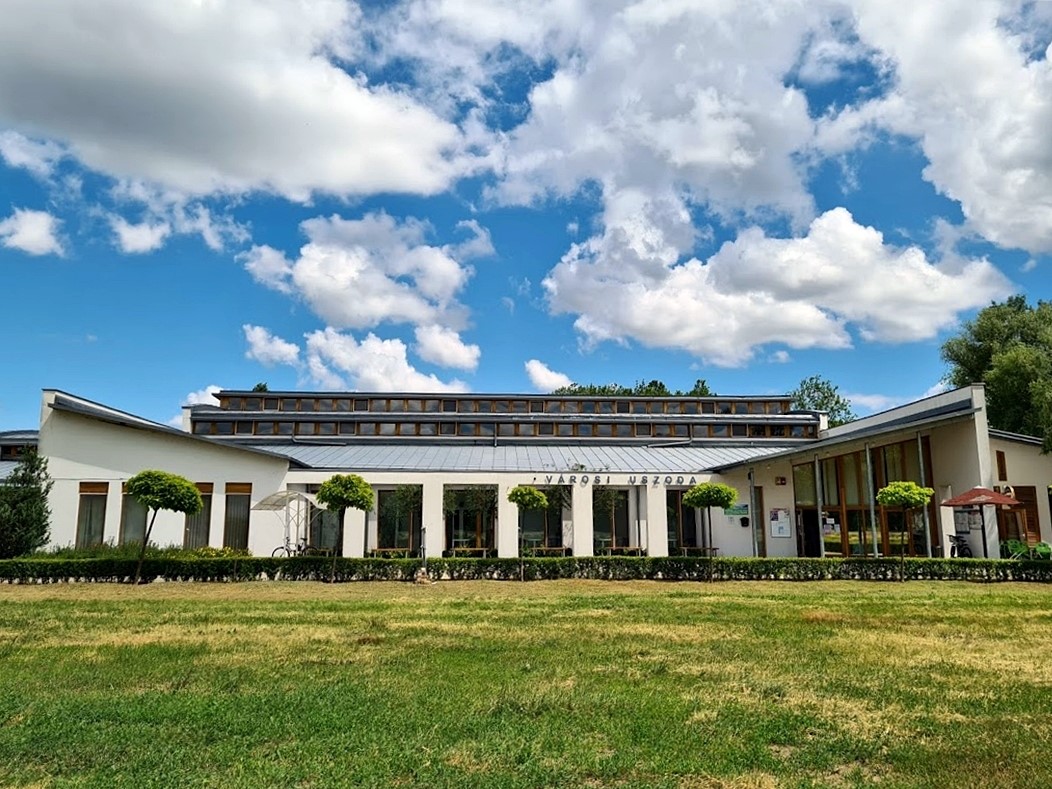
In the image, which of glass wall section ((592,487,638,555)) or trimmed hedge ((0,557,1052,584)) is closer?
trimmed hedge ((0,557,1052,584))

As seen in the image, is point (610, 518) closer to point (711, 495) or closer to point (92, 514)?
point (711, 495)

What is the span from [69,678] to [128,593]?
10346 mm

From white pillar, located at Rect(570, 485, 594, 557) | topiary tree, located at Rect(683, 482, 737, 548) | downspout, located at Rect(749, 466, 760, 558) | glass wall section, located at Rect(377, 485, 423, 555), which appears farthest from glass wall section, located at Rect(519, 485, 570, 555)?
topiary tree, located at Rect(683, 482, 737, 548)

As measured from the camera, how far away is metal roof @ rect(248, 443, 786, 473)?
29234 millimetres

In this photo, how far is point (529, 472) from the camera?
2850 centimetres

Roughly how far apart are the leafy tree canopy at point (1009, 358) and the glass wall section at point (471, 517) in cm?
2018

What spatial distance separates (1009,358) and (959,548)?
18389 millimetres

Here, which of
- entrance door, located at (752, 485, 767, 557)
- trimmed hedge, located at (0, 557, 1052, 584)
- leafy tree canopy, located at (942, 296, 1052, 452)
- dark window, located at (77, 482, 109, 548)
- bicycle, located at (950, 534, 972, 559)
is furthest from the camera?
leafy tree canopy, located at (942, 296, 1052, 452)

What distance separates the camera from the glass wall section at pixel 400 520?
28.8 meters

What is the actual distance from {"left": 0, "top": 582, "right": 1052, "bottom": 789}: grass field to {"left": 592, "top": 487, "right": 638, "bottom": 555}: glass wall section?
628 inches

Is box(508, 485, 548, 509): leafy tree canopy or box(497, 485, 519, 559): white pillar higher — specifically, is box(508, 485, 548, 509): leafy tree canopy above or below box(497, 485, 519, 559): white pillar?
above

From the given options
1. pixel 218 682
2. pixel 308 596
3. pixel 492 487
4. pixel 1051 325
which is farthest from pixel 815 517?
pixel 218 682

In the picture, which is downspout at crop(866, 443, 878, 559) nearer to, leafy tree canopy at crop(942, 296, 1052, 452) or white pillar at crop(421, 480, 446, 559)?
leafy tree canopy at crop(942, 296, 1052, 452)

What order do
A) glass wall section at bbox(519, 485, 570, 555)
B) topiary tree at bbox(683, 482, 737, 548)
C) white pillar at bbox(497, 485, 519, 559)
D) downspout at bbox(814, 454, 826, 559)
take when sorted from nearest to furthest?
topiary tree at bbox(683, 482, 737, 548) → downspout at bbox(814, 454, 826, 559) → white pillar at bbox(497, 485, 519, 559) → glass wall section at bbox(519, 485, 570, 555)
